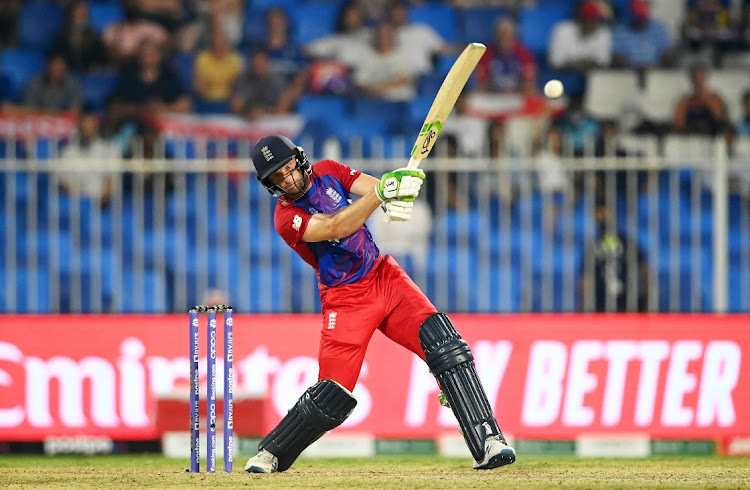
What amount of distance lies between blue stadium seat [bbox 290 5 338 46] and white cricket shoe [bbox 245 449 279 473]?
26.0 feet

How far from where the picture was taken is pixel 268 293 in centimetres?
1151

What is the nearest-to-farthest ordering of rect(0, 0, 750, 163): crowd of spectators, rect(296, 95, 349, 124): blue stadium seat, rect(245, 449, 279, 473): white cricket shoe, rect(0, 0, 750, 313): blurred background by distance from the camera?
rect(245, 449, 279, 473): white cricket shoe < rect(0, 0, 750, 313): blurred background < rect(0, 0, 750, 163): crowd of spectators < rect(296, 95, 349, 124): blue stadium seat

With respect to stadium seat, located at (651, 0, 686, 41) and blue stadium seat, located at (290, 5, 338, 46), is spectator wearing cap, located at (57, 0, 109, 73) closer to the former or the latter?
blue stadium seat, located at (290, 5, 338, 46)

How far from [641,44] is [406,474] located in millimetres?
8189

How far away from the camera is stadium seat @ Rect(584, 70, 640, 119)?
13.3m

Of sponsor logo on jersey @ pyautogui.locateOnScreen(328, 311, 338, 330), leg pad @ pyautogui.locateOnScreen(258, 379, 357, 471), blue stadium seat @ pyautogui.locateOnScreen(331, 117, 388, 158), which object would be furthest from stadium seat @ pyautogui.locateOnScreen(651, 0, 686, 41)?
leg pad @ pyautogui.locateOnScreen(258, 379, 357, 471)

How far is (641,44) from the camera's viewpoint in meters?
13.7

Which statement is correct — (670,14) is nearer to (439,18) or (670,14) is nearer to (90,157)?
(439,18)

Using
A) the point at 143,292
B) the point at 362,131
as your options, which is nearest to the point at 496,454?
the point at 143,292

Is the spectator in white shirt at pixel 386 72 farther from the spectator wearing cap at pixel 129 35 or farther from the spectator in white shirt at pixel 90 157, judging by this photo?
the spectator in white shirt at pixel 90 157

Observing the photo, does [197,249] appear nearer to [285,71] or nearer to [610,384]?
[285,71]

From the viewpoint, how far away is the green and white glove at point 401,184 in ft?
20.3

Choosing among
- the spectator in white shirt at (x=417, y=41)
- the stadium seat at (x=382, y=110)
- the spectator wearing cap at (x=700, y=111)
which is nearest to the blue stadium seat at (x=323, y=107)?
the stadium seat at (x=382, y=110)

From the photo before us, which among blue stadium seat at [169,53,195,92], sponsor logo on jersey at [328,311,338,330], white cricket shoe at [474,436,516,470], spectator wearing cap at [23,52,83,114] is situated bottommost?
white cricket shoe at [474,436,516,470]
